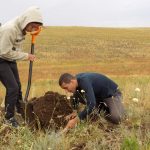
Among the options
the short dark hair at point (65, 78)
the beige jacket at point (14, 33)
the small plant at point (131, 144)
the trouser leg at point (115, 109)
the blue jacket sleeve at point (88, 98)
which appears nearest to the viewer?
the small plant at point (131, 144)

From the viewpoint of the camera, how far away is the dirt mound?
6.96 metres

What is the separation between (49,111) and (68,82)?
70 centimetres

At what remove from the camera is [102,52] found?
131ft

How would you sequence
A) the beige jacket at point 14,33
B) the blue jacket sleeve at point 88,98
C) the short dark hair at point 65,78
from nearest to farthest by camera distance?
the short dark hair at point 65,78 < the blue jacket sleeve at point 88,98 < the beige jacket at point 14,33

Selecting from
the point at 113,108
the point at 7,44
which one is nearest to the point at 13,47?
the point at 7,44

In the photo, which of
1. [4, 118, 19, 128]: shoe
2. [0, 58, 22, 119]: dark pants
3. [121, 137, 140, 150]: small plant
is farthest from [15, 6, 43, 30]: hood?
[121, 137, 140, 150]: small plant

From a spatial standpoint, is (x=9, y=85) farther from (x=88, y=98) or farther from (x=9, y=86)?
(x=88, y=98)

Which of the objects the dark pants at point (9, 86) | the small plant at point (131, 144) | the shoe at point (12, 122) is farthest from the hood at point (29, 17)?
the small plant at point (131, 144)

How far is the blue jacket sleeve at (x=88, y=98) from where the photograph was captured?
6.66 meters

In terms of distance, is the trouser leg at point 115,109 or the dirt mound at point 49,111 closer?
the dirt mound at point 49,111

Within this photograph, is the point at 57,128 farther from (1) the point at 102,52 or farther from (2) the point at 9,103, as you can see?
(1) the point at 102,52

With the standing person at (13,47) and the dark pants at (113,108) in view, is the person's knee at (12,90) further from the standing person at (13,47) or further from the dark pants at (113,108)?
the dark pants at (113,108)

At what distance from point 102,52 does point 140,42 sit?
450 inches

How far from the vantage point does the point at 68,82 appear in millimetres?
6605
